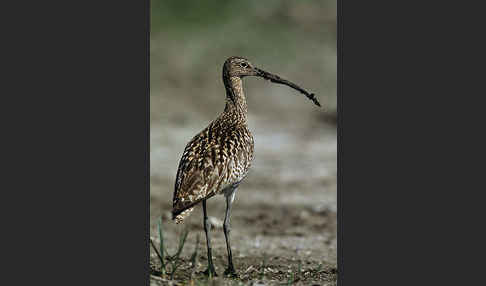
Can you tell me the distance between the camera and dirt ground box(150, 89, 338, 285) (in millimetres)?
9023

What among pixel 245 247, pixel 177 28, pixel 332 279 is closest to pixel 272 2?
pixel 177 28

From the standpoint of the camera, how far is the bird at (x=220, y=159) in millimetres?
7391

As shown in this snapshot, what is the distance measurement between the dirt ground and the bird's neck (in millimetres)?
1692

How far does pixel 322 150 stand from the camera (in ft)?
49.2

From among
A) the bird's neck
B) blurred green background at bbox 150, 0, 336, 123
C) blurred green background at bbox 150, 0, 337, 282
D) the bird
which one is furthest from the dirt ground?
the bird's neck

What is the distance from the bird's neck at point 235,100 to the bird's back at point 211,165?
0.24m

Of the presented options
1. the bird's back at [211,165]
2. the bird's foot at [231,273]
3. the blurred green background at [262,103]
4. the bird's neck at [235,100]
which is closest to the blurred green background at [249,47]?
the blurred green background at [262,103]

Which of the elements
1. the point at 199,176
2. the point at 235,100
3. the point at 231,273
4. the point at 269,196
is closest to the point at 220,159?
the point at 199,176

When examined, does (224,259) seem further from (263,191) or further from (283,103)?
(283,103)

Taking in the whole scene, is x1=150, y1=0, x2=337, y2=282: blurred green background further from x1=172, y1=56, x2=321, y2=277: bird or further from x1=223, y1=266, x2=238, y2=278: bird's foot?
x1=172, y1=56, x2=321, y2=277: bird

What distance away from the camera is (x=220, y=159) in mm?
7664

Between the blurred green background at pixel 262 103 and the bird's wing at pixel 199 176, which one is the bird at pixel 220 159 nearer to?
the bird's wing at pixel 199 176

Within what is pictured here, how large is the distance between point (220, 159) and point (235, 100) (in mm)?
1131

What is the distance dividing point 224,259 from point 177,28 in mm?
5930
